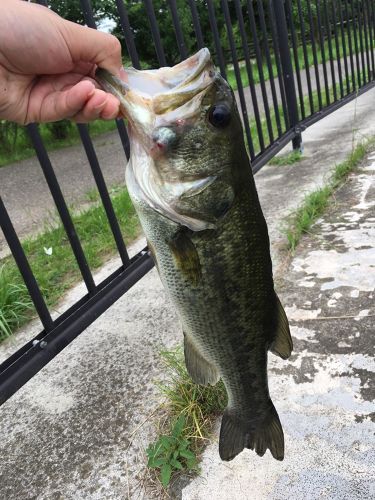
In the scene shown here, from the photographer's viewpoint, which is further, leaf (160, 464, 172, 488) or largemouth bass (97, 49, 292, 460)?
leaf (160, 464, 172, 488)

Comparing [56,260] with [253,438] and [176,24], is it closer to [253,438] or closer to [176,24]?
[176,24]

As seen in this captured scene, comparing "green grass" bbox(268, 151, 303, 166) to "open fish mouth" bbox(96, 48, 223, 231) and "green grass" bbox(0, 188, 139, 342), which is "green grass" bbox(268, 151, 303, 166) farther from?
"open fish mouth" bbox(96, 48, 223, 231)

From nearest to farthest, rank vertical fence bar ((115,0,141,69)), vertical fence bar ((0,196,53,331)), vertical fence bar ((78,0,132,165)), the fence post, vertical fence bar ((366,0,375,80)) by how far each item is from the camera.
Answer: vertical fence bar ((0,196,53,331))
vertical fence bar ((78,0,132,165))
vertical fence bar ((115,0,141,69))
the fence post
vertical fence bar ((366,0,375,80))

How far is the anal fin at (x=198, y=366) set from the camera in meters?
1.73

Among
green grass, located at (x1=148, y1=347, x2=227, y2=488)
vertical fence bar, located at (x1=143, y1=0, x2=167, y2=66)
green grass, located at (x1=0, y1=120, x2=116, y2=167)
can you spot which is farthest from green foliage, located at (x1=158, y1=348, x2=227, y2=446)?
green grass, located at (x1=0, y1=120, x2=116, y2=167)

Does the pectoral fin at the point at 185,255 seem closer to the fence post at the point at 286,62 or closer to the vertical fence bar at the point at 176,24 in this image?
the vertical fence bar at the point at 176,24

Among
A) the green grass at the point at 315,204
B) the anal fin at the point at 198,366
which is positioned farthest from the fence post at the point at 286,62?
the anal fin at the point at 198,366

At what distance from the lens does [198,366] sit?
1.75m

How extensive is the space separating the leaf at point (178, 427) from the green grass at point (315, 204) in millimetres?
1602

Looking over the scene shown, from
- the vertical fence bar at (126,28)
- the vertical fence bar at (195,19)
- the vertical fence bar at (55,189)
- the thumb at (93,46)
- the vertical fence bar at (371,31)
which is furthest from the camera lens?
the vertical fence bar at (371,31)

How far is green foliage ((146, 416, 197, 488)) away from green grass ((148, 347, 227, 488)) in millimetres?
33

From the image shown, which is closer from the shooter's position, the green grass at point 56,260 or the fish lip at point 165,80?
the fish lip at point 165,80

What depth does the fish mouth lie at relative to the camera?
56.6 inches

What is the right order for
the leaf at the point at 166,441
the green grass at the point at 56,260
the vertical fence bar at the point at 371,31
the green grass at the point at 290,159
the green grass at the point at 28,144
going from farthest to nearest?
1. the green grass at the point at 28,144
2. the vertical fence bar at the point at 371,31
3. the green grass at the point at 290,159
4. the green grass at the point at 56,260
5. the leaf at the point at 166,441
